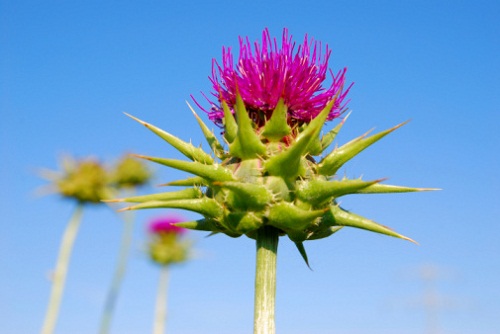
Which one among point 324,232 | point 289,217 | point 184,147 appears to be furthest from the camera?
point 184,147

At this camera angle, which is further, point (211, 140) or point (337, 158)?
point (211, 140)

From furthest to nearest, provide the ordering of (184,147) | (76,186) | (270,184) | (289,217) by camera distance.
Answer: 1. (76,186)
2. (184,147)
3. (270,184)
4. (289,217)

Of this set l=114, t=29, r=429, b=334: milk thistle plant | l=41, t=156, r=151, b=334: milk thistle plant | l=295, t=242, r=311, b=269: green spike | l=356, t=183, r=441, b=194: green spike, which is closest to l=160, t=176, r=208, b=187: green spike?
l=114, t=29, r=429, b=334: milk thistle plant

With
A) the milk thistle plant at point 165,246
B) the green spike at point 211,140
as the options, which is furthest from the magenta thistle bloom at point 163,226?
the green spike at point 211,140

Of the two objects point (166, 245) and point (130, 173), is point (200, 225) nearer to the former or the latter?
point (130, 173)

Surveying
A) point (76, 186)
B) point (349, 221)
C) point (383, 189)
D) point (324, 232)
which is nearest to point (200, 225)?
point (324, 232)

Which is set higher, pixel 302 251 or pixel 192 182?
pixel 192 182
